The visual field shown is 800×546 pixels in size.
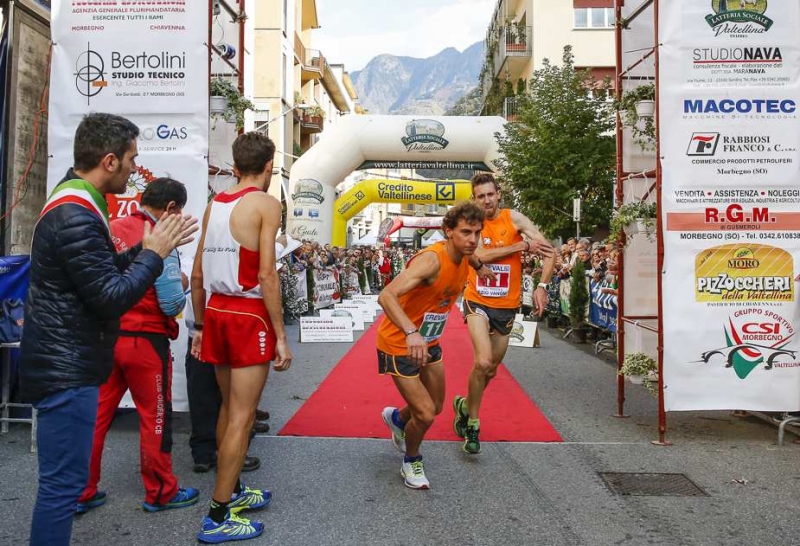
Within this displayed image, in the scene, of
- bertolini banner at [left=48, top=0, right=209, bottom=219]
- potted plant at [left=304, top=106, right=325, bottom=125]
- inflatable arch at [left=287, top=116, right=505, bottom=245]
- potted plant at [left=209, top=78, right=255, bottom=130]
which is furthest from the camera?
potted plant at [left=304, top=106, right=325, bottom=125]

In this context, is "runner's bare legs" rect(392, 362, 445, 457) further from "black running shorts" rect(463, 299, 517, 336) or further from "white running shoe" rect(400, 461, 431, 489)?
"black running shorts" rect(463, 299, 517, 336)

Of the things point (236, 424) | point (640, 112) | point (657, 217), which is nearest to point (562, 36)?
point (640, 112)

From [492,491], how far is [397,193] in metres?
21.6

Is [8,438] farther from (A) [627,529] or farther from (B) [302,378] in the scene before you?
(A) [627,529]

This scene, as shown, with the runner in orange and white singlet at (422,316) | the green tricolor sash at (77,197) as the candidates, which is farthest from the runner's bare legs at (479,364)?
the green tricolor sash at (77,197)

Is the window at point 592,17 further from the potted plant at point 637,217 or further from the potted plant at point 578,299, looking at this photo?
the potted plant at point 637,217

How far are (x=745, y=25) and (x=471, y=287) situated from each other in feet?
9.67

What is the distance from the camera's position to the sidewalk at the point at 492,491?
3.67m

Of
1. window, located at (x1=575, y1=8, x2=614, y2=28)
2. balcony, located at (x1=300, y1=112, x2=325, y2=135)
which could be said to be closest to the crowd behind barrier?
window, located at (x1=575, y1=8, x2=614, y2=28)

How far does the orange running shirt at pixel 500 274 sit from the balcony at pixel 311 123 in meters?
37.1

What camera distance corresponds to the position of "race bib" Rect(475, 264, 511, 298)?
18.8 ft

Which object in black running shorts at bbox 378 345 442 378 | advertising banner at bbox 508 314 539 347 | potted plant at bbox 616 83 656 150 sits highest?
potted plant at bbox 616 83 656 150

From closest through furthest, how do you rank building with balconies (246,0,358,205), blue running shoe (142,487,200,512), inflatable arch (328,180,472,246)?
blue running shoe (142,487,200,512) < inflatable arch (328,180,472,246) < building with balconies (246,0,358,205)

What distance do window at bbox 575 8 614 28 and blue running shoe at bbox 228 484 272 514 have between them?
28.4m
